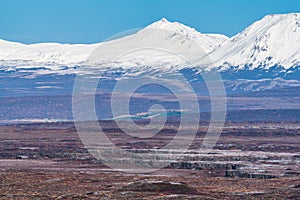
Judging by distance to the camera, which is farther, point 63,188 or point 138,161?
point 138,161

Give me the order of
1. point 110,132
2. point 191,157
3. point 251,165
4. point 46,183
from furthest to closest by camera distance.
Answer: point 110,132 → point 191,157 → point 251,165 → point 46,183

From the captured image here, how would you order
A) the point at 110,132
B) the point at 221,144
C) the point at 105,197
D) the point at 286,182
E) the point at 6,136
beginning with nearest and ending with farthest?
the point at 105,197 → the point at 286,182 → the point at 221,144 → the point at 6,136 → the point at 110,132

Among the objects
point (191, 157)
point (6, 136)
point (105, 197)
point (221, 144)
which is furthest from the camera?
point (6, 136)

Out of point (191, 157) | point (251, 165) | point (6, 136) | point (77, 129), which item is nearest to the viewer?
point (251, 165)

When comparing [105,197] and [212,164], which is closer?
[105,197]

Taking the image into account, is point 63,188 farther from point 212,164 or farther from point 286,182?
point 212,164

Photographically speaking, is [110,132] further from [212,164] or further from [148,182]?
[148,182]

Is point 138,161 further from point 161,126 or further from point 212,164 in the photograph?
point 161,126

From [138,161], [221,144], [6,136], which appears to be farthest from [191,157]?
[6,136]

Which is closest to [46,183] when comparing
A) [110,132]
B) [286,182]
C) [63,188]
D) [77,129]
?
[63,188]
